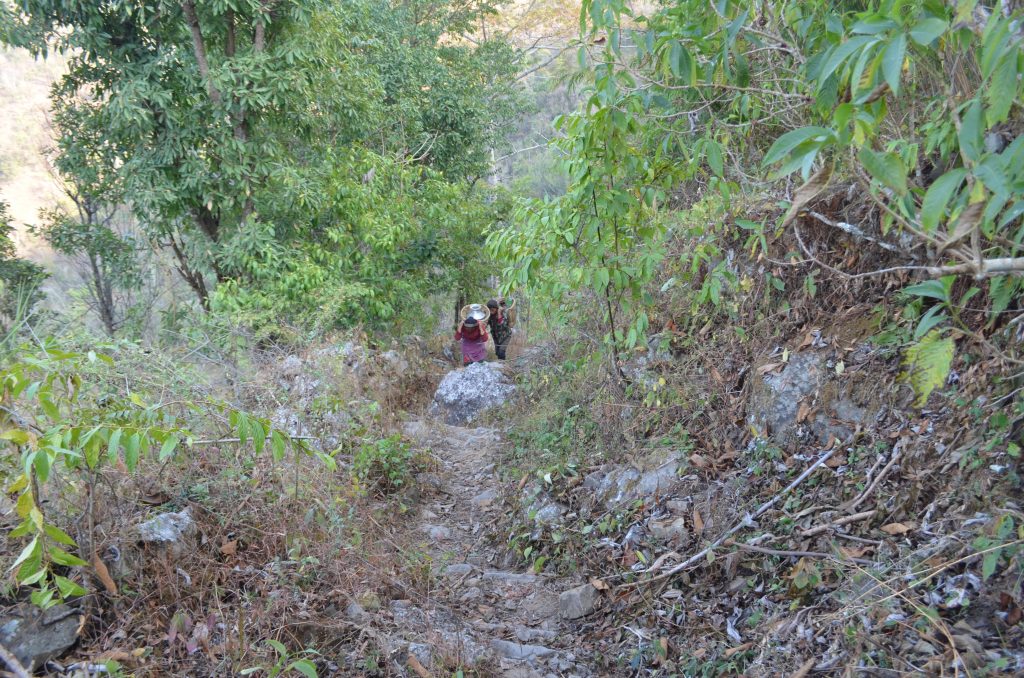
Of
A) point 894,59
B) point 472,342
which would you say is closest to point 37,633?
point 894,59

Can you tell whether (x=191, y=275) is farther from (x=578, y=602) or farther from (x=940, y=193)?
(x=940, y=193)

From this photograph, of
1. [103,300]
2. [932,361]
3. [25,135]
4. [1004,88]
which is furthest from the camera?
[25,135]

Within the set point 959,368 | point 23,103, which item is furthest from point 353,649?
point 23,103

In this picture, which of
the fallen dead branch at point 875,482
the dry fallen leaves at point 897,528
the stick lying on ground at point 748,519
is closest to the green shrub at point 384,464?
the stick lying on ground at point 748,519

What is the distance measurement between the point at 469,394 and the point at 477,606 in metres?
5.02

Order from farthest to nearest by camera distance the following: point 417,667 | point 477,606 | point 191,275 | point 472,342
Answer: point 191,275 → point 472,342 → point 477,606 → point 417,667

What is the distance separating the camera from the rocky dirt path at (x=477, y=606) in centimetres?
329

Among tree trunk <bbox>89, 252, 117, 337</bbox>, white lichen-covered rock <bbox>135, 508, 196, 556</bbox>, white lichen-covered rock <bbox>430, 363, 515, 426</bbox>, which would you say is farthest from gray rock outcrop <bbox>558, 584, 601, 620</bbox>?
tree trunk <bbox>89, 252, 117, 337</bbox>

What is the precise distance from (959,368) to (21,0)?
10.7 metres

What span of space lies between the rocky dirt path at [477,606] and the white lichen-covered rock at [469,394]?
2.40 metres

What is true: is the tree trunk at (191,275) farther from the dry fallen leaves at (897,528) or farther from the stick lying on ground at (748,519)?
the dry fallen leaves at (897,528)

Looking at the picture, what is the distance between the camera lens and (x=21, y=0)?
7.82m

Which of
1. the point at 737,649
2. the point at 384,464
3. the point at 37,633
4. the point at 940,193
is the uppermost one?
the point at 940,193

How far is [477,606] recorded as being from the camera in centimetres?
405
